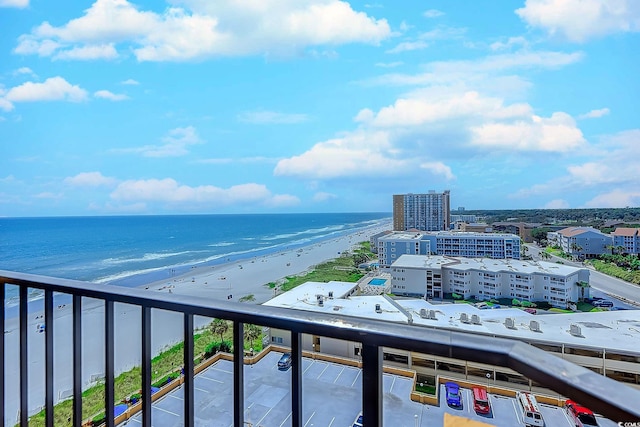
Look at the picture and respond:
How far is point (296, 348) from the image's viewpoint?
65 centimetres

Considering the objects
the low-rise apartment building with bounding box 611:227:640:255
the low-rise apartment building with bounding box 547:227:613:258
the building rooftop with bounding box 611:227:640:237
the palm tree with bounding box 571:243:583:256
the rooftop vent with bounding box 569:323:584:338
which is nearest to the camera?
the rooftop vent with bounding box 569:323:584:338

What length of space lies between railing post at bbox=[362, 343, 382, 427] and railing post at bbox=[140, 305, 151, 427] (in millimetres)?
545

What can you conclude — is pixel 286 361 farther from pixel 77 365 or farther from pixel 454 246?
pixel 454 246

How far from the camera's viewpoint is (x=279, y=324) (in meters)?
0.63

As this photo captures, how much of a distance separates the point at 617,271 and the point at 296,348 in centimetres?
1593

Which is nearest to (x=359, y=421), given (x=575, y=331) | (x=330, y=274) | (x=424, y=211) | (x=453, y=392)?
(x=453, y=392)

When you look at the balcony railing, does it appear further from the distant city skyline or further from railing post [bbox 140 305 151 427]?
the distant city skyline

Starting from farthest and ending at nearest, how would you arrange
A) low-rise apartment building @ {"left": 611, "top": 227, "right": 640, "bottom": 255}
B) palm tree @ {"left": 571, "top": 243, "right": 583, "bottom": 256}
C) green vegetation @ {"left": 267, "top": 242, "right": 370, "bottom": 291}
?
palm tree @ {"left": 571, "top": 243, "right": 583, "bottom": 256} < green vegetation @ {"left": 267, "top": 242, "right": 370, "bottom": 291} < low-rise apartment building @ {"left": 611, "top": 227, "right": 640, "bottom": 255}

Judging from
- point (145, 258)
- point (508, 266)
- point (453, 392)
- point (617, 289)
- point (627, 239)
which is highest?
point (453, 392)

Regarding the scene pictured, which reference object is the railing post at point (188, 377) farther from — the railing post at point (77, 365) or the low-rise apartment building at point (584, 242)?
the low-rise apartment building at point (584, 242)

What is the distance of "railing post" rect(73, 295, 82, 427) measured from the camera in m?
0.90

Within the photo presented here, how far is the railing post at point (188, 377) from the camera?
0.76 m

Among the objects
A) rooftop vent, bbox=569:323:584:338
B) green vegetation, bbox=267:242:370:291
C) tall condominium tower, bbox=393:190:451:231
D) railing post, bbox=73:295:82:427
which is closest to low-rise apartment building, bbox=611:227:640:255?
green vegetation, bbox=267:242:370:291

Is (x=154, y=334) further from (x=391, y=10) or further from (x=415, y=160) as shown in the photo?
(x=415, y=160)
